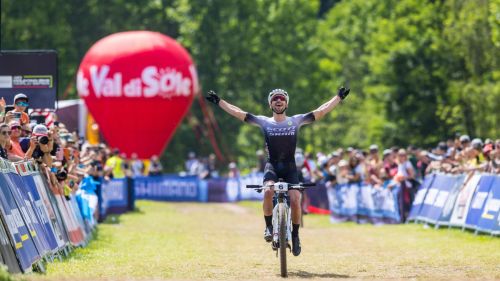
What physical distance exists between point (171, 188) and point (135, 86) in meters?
4.65

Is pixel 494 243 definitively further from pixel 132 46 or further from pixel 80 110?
pixel 132 46

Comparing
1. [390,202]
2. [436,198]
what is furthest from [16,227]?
[390,202]

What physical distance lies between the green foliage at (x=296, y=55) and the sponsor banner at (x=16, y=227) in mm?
36793

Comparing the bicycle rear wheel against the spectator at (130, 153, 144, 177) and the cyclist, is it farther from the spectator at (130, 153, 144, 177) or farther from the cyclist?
the spectator at (130, 153, 144, 177)

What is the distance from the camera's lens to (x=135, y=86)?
5197 cm

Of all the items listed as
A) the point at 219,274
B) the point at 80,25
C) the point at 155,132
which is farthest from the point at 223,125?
the point at 219,274

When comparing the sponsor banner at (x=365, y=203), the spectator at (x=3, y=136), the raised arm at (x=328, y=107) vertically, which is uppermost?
the raised arm at (x=328, y=107)

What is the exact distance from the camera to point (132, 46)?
169 feet

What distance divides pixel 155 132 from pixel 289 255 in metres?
34.9

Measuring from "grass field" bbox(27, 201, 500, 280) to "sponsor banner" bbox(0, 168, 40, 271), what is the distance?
1.04 feet

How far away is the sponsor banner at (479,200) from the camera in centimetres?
2339

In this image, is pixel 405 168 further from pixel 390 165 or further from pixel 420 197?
pixel 390 165

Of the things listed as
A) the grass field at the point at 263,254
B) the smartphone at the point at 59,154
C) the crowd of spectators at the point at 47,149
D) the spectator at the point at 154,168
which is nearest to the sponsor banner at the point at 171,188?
the spectator at the point at 154,168

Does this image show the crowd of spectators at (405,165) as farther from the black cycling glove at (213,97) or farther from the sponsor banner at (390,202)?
the black cycling glove at (213,97)
